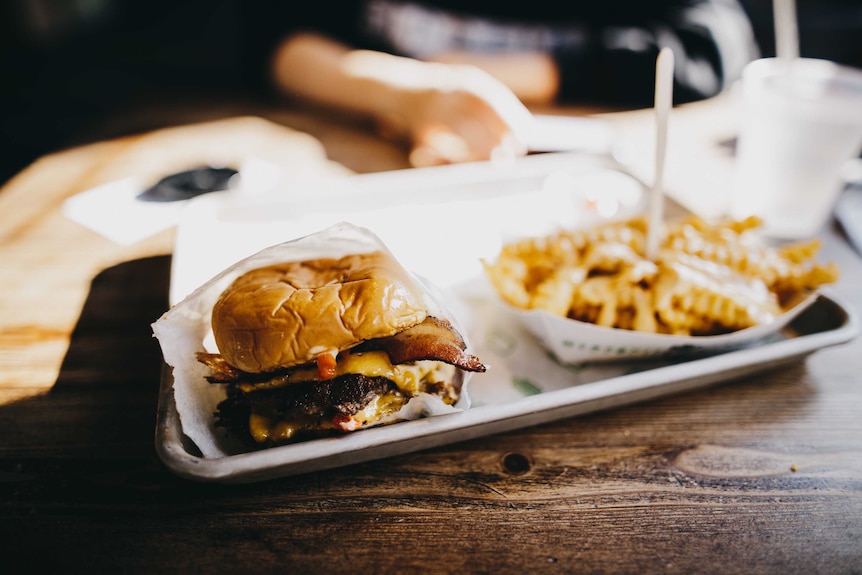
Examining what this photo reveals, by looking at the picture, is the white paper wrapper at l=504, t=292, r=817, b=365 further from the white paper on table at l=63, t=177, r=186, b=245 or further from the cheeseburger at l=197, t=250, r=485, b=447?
the white paper on table at l=63, t=177, r=186, b=245

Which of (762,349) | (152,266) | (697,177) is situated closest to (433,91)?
(697,177)

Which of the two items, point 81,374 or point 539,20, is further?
point 539,20

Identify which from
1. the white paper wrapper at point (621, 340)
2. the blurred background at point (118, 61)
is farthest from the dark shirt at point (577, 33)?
the white paper wrapper at point (621, 340)

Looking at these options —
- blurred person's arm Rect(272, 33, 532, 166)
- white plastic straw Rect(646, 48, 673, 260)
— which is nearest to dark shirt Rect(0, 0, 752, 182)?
blurred person's arm Rect(272, 33, 532, 166)

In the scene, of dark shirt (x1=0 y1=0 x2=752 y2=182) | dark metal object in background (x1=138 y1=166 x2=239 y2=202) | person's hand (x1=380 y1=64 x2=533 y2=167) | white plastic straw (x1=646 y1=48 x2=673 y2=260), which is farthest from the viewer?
dark shirt (x1=0 y1=0 x2=752 y2=182)

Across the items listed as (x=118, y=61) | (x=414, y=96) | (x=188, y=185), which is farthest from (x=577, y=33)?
(x=118, y=61)

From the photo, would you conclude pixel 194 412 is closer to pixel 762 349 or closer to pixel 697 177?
pixel 762 349
